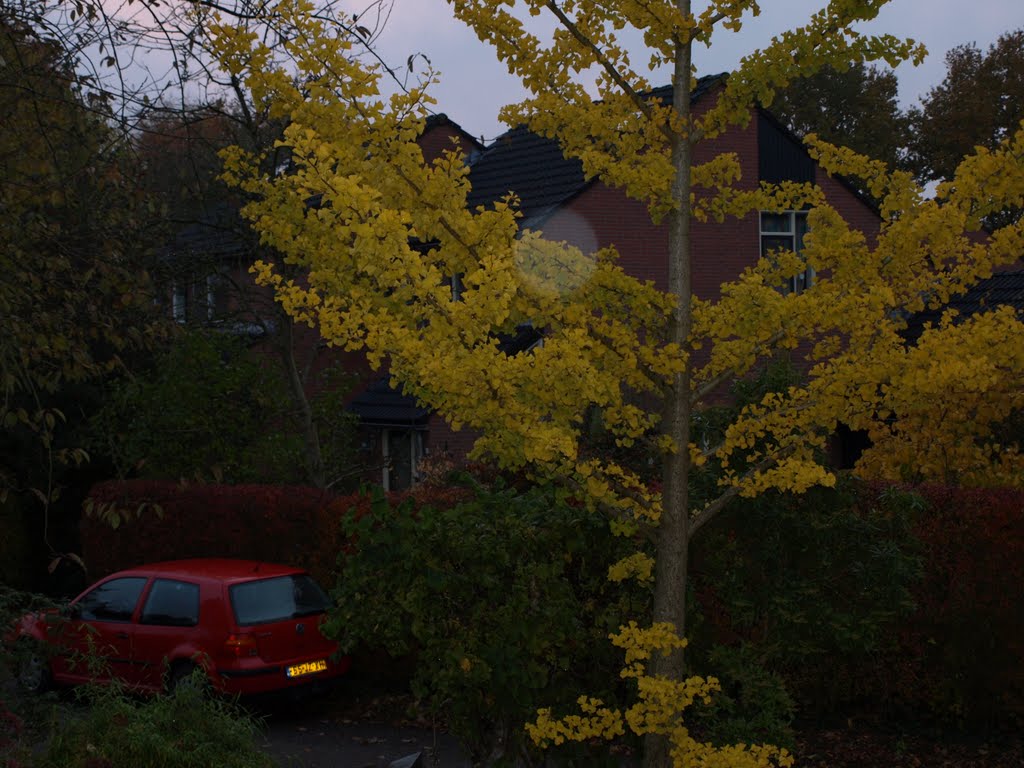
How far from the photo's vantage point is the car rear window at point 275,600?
36.9 feet

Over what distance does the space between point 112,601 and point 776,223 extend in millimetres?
14838

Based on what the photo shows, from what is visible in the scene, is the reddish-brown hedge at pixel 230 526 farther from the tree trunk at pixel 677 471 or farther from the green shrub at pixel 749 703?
the tree trunk at pixel 677 471

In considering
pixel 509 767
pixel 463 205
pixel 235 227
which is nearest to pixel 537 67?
pixel 463 205

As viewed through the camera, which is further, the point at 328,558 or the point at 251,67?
the point at 328,558

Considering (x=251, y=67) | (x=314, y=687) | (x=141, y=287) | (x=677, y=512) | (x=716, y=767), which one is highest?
(x=251, y=67)

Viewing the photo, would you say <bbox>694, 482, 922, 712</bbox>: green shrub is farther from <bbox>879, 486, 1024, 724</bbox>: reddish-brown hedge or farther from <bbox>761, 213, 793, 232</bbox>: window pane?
<bbox>761, 213, 793, 232</bbox>: window pane

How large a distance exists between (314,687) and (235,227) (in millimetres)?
6140

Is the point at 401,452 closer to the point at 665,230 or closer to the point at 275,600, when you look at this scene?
the point at 665,230

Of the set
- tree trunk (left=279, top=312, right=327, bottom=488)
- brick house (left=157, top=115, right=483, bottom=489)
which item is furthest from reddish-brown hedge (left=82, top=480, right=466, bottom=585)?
brick house (left=157, top=115, right=483, bottom=489)

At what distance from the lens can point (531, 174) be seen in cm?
2228

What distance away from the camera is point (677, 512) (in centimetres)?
651

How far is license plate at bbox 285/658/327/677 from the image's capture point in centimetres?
1125

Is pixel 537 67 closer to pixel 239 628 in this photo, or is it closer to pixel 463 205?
pixel 463 205

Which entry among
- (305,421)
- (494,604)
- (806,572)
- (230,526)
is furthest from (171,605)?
(806,572)
